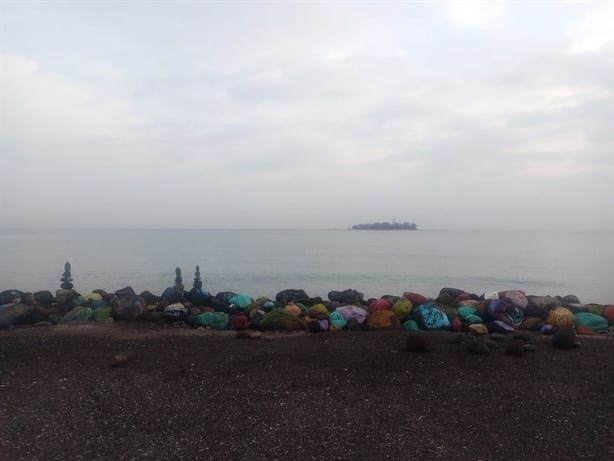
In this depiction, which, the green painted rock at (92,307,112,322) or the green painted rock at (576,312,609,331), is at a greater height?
the green painted rock at (576,312,609,331)

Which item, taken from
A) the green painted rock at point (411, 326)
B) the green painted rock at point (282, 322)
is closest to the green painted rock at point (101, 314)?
the green painted rock at point (282, 322)

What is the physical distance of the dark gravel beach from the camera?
5.34 metres

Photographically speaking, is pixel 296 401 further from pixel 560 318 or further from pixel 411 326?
pixel 560 318

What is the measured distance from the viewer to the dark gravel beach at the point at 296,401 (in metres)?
5.34

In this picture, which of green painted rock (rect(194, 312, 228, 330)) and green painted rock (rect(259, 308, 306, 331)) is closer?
green painted rock (rect(259, 308, 306, 331))

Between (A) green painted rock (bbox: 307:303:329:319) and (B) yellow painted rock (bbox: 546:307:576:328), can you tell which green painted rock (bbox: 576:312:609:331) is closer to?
(B) yellow painted rock (bbox: 546:307:576:328)

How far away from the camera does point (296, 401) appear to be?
6.56 meters

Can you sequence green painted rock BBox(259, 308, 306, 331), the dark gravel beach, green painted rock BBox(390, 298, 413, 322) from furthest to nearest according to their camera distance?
green painted rock BBox(390, 298, 413, 322), green painted rock BBox(259, 308, 306, 331), the dark gravel beach

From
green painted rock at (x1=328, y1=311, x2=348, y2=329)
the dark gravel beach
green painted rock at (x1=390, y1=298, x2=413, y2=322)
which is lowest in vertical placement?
the dark gravel beach

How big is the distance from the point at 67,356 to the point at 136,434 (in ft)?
12.0

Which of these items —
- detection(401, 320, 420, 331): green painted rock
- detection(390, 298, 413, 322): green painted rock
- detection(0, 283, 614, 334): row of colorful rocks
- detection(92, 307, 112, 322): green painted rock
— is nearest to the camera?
detection(0, 283, 614, 334): row of colorful rocks

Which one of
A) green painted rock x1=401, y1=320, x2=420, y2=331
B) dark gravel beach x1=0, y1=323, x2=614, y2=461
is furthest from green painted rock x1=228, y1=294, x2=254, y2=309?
green painted rock x1=401, y1=320, x2=420, y2=331

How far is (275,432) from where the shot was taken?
18.6 feet

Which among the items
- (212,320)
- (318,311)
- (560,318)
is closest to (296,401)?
(212,320)
